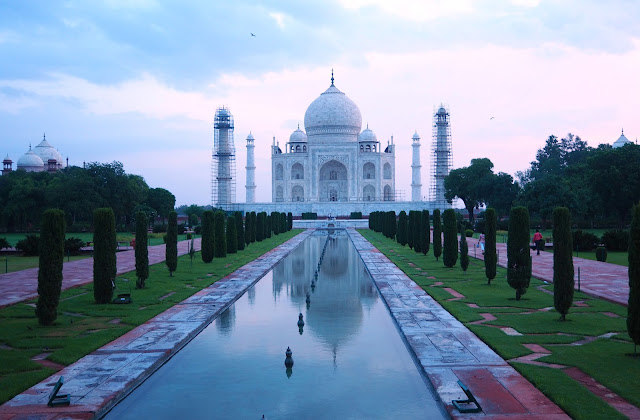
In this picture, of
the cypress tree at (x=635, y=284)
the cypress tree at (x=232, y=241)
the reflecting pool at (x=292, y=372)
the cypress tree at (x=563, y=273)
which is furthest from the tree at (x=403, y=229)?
the cypress tree at (x=635, y=284)

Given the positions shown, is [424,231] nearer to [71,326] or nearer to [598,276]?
[598,276]

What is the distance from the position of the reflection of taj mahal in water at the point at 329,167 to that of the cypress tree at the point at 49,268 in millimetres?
43773

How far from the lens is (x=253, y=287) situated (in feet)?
42.0

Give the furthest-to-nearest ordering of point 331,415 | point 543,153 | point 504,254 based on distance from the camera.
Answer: point 543,153
point 504,254
point 331,415

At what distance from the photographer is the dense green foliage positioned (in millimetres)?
6566

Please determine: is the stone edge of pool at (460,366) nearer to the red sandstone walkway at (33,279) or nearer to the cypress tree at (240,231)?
the red sandstone walkway at (33,279)

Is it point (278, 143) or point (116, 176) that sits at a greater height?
point (278, 143)

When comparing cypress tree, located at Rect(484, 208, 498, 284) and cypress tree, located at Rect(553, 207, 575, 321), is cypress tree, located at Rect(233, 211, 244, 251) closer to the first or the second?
cypress tree, located at Rect(484, 208, 498, 284)

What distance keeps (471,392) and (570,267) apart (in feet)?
12.2

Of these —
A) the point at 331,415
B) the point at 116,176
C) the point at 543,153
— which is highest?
the point at 543,153

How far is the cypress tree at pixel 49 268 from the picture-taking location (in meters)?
8.45

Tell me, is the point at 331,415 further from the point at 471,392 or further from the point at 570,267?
the point at 570,267

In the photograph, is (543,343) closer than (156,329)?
Yes

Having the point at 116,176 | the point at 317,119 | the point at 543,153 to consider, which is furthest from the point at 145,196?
the point at 543,153
